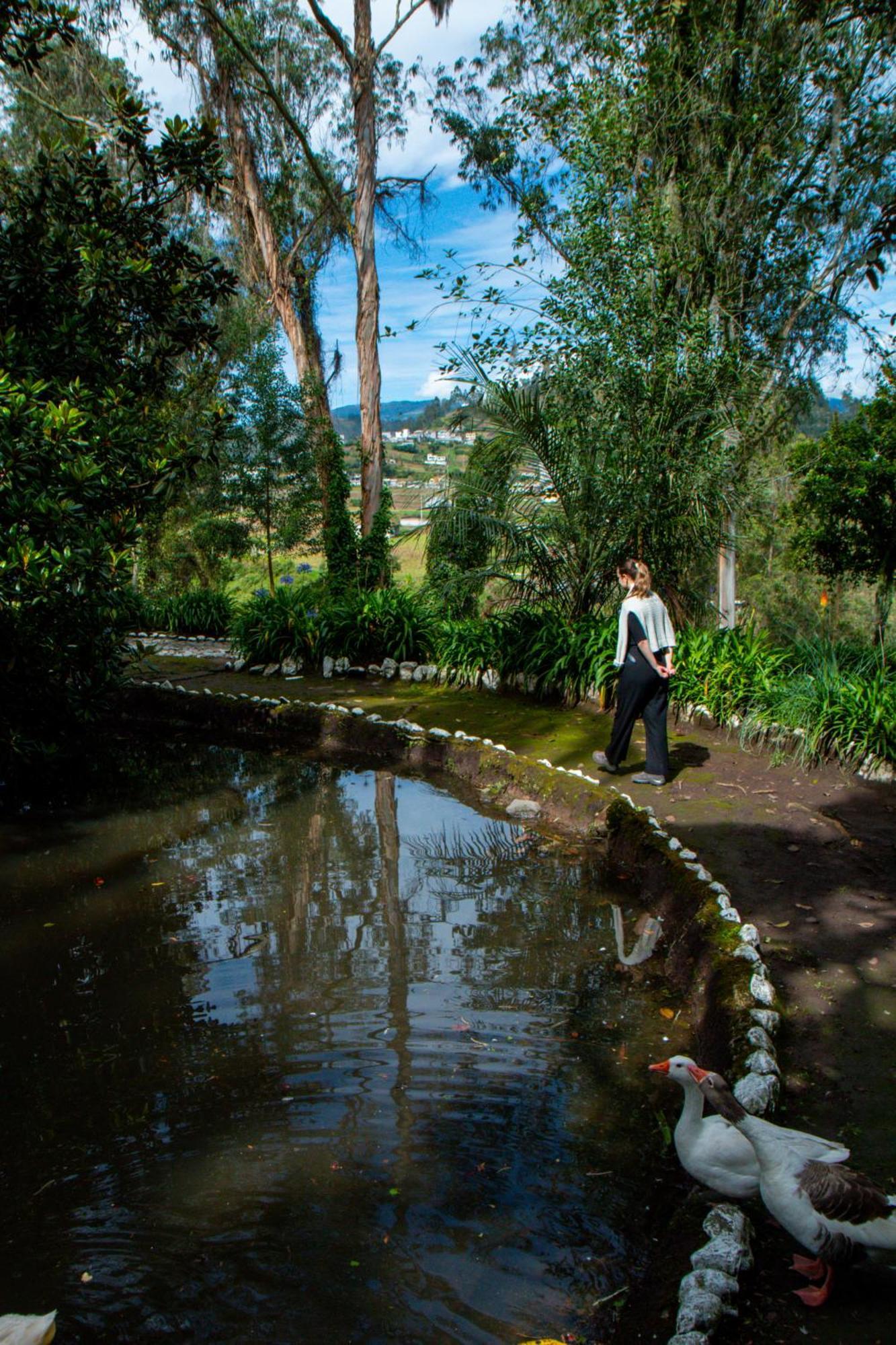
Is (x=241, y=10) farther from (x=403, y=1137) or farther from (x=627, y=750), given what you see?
(x=403, y=1137)

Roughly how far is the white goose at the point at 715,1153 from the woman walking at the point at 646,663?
4.15 metres

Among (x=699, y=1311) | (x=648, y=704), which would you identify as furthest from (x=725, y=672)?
(x=699, y=1311)

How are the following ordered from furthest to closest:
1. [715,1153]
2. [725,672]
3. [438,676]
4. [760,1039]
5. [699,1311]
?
[438,676] < [725,672] < [760,1039] < [715,1153] < [699,1311]

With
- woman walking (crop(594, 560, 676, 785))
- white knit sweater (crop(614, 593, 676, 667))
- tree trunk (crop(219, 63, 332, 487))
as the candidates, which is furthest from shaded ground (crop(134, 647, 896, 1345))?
tree trunk (crop(219, 63, 332, 487))

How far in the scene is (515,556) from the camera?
10.3 meters

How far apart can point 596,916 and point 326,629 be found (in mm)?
7940

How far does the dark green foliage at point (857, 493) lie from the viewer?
48.0 ft

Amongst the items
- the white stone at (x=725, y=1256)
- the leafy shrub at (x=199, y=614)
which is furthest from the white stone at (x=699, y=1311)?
the leafy shrub at (x=199, y=614)

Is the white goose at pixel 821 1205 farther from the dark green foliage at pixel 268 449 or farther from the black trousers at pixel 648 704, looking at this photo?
the dark green foliage at pixel 268 449

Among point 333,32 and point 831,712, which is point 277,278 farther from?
point 831,712

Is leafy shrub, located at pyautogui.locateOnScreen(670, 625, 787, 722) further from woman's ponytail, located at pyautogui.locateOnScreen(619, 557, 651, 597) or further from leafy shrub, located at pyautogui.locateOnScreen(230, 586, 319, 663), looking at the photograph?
leafy shrub, located at pyautogui.locateOnScreen(230, 586, 319, 663)

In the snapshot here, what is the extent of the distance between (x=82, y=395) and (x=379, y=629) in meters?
6.02

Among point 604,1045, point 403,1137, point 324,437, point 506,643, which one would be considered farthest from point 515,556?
point 324,437

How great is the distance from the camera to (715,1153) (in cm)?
274
